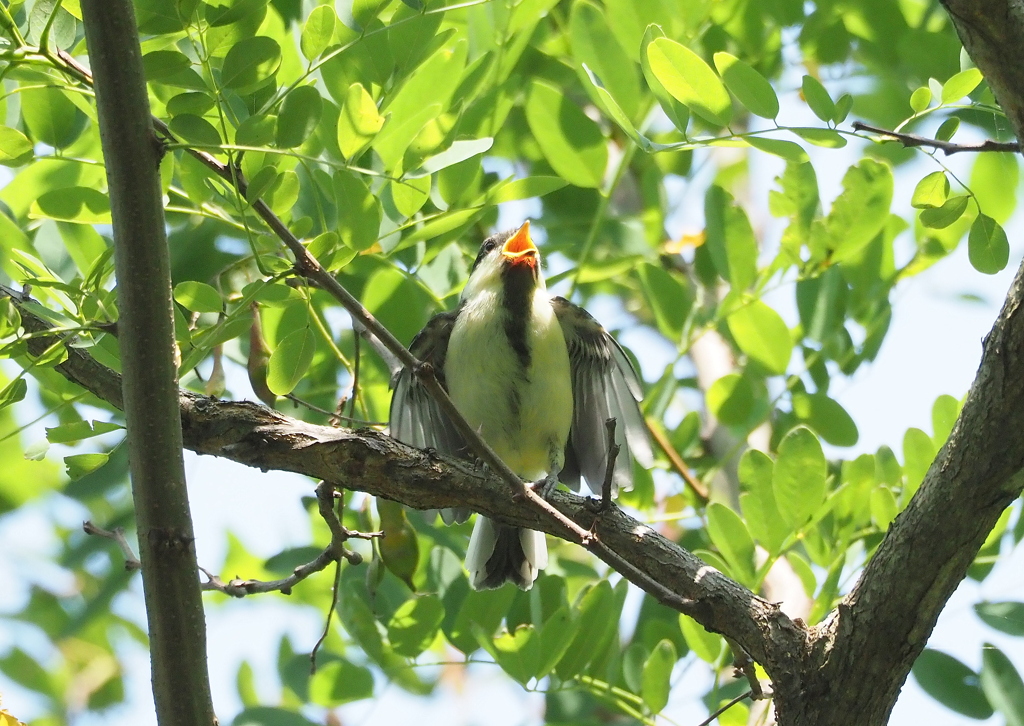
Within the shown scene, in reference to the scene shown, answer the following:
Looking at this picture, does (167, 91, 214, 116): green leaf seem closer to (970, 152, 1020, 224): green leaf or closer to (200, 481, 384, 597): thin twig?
(200, 481, 384, 597): thin twig

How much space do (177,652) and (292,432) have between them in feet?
1.84

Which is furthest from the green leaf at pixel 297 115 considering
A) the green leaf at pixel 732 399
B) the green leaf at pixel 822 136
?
the green leaf at pixel 732 399

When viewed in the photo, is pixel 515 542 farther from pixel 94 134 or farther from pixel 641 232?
pixel 94 134

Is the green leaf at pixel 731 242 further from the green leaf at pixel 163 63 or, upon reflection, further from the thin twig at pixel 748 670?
the green leaf at pixel 163 63

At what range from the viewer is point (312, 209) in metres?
3.47

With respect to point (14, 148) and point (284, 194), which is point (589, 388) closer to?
point (284, 194)

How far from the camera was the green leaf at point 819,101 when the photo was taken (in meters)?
2.22

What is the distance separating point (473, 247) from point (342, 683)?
1.93m

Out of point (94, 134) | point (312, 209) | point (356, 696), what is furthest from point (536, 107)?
point (356, 696)

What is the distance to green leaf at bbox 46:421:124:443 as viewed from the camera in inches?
85.3

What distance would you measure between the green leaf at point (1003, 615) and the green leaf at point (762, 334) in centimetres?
97

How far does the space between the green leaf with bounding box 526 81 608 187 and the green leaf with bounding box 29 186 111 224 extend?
153cm

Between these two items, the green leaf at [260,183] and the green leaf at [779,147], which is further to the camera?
the green leaf at [779,147]

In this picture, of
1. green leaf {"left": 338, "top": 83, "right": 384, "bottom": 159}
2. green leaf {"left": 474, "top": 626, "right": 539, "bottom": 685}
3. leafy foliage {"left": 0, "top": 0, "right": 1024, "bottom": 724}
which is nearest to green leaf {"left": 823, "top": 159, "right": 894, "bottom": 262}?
leafy foliage {"left": 0, "top": 0, "right": 1024, "bottom": 724}
